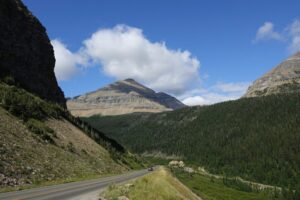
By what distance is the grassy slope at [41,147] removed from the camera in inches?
1688

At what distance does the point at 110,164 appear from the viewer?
76.6 metres

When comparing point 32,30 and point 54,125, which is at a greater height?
point 32,30

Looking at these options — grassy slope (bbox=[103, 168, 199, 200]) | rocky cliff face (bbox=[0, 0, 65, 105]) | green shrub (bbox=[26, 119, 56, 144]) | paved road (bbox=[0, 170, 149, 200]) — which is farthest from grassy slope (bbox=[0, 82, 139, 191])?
grassy slope (bbox=[103, 168, 199, 200])

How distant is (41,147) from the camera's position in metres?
54.0

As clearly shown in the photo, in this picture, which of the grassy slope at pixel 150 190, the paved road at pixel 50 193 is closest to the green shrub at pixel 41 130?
the paved road at pixel 50 193

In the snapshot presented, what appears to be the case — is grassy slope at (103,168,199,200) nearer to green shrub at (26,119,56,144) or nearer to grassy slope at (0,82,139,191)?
grassy slope at (0,82,139,191)

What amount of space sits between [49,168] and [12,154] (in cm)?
551

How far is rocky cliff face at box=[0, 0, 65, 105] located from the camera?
265 feet

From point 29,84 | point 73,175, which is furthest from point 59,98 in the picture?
point 73,175

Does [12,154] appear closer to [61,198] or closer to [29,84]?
[61,198]

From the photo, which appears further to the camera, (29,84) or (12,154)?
(29,84)

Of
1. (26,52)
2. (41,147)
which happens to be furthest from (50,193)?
(26,52)

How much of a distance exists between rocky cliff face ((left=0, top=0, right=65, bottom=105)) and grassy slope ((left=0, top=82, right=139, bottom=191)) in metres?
9.71

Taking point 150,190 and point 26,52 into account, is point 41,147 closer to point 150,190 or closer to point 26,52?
point 150,190
